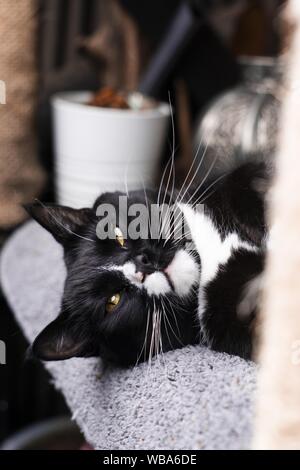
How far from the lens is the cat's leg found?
398 mm

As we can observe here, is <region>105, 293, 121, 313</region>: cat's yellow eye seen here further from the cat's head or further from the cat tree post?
the cat tree post

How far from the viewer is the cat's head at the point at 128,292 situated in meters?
0.51

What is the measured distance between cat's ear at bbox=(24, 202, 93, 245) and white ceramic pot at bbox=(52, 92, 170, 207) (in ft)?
0.08

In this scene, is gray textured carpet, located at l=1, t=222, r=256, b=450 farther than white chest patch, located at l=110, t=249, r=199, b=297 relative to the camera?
No

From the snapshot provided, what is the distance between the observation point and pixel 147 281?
1.70ft

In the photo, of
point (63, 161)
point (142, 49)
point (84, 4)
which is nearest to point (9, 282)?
point (63, 161)

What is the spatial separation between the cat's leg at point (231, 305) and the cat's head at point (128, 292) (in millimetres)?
24

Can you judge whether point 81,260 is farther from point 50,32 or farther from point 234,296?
point 50,32

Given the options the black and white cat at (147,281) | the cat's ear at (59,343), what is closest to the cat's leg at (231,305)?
the black and white cat at (147,281)

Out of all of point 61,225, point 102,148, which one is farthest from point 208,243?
point 102,148

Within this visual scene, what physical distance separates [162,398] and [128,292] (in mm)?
125

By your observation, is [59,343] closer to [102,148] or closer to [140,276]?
[140,276]

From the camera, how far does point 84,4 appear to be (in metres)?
1.45

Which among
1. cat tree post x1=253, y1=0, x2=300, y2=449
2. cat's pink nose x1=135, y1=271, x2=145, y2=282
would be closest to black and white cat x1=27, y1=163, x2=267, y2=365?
cat's pink nose x1=135, y1=271, x2=145, y2=282
